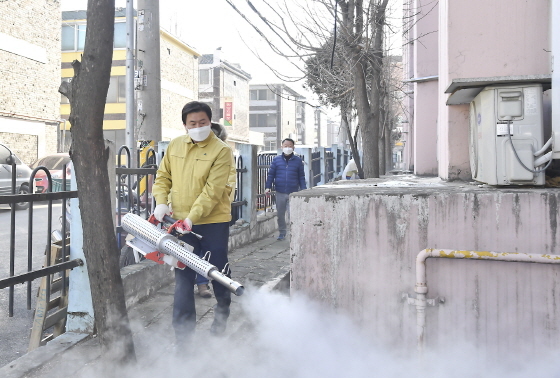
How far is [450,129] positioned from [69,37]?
32.6m

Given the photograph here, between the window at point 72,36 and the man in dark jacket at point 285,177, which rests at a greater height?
the window at point 72,36

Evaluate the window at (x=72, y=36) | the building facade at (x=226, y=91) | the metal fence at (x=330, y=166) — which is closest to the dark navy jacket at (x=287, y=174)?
the metal fence at (x=330, y=166)

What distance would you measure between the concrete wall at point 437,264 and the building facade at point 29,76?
21.3 m

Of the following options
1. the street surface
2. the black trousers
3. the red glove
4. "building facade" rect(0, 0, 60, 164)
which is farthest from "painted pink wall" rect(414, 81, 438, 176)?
"building facade" rect(0, 0, 60, 164)

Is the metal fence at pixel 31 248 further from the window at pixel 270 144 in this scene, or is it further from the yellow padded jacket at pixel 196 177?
the window at pixel 270 144

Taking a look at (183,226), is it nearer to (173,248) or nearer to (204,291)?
(173,248)

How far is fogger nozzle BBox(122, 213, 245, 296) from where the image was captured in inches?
125

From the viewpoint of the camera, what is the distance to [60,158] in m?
18.3

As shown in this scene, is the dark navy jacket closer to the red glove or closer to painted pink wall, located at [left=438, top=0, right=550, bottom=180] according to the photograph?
painted pink wall, located at [left=438, top=0, right=550, bottom=180]

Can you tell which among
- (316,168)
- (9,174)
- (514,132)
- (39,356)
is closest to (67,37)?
(9,174)

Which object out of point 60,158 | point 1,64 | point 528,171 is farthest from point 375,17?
point 1,64

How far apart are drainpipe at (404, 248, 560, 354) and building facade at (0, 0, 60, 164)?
21.9 meters

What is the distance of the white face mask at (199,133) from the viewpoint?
12.1 feet

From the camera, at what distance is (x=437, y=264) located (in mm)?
3479
